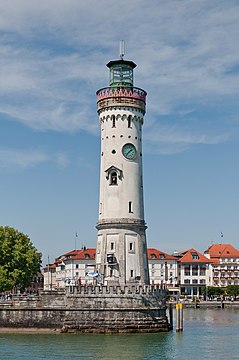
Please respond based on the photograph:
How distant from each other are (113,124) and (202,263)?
93716mm

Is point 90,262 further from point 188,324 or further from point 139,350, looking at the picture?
point 139,350

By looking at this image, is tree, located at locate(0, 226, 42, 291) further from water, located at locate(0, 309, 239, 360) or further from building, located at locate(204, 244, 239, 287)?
building, located at locate(204, 244, 239, 287)

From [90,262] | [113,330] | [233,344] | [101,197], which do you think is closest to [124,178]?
[101,197]

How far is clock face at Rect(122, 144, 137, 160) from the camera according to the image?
68750 millimetres

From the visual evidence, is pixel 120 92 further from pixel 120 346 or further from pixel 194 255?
pixel 194 255

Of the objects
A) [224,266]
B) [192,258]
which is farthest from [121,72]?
[224,266]

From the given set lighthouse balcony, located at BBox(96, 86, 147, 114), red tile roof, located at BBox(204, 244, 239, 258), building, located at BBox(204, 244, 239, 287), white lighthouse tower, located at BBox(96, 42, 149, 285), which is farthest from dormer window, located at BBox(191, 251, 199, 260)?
lighthouse balcony, located at BBox(96, 86, 147, 114)

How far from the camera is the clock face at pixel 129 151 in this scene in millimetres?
68750

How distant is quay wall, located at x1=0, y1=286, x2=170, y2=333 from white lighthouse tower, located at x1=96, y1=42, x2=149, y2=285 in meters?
5.62

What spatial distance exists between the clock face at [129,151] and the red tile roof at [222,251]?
325 ft

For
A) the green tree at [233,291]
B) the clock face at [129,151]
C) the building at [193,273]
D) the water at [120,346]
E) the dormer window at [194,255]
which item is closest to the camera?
the water at [120,346]

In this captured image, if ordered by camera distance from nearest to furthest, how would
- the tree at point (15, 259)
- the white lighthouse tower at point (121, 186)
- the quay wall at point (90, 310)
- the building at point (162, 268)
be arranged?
1. the quay wall at point (90, 310)
2. the white lighthouse tower at point (121, 186)
3. the tree at point (15, 259)
4. the building at point (162, 268)

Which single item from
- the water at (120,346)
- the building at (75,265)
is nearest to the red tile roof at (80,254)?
the building at (75,265)

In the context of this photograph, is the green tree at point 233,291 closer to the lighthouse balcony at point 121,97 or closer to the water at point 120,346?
the water at point 120,346
